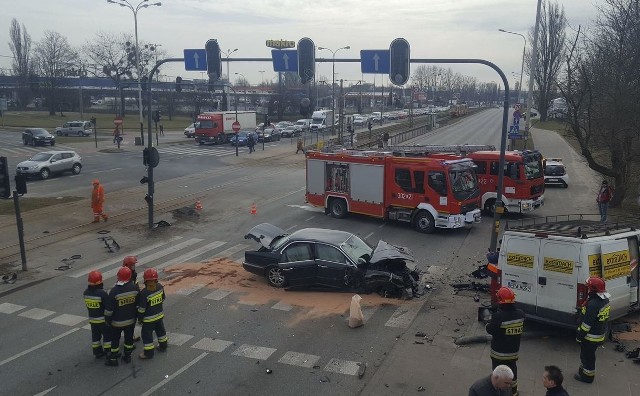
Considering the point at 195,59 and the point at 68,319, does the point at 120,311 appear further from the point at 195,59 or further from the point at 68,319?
the point at 195,59

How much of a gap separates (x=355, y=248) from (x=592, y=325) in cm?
590

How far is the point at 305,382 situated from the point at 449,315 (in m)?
3.92

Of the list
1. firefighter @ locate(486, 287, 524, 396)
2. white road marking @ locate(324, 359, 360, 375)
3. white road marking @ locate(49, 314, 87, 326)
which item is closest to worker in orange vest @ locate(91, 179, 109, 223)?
white road marking @ locate(49, 314, 87, 326)

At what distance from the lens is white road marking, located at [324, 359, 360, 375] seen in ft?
28.8

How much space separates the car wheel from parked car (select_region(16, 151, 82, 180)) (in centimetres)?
2112

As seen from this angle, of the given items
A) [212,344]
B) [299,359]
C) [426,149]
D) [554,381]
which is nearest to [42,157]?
[426,149]

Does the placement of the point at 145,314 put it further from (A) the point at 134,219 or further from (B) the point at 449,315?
(A) the point at 134,219

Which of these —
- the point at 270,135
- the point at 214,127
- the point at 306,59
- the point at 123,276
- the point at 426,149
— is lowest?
the point at 270,135

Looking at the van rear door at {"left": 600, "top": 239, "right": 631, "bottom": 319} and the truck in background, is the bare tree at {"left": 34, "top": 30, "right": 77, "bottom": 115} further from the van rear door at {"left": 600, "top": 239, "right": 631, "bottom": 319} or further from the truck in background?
the van rear door at {"left": 600, "top": 239, "right": 631, "bottom": 319}

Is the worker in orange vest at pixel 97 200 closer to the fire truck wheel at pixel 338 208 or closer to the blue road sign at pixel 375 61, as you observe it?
the fire truck wheel at pixel 338 208

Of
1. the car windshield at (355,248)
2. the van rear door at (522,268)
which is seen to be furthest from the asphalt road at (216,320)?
the van rear door at (522,268)

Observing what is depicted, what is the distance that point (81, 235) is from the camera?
18516 millimetres

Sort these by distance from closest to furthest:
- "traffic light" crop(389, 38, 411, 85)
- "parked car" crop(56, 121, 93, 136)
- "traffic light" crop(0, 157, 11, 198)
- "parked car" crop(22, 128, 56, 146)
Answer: "traffic light" crop(0, 157, 11, 198)
"traffic light" crop(389, 38, 411, 85)
"parked car" crop(22, 128, 56, 146)
"parked car" crop(56, 121, 93, 136)

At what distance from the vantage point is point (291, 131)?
6206 cm
